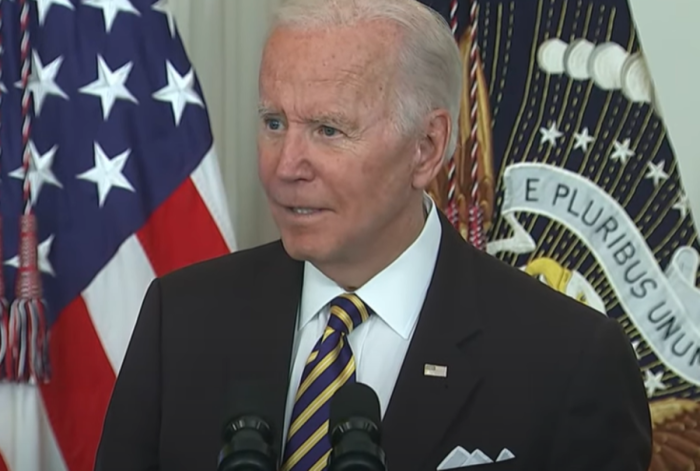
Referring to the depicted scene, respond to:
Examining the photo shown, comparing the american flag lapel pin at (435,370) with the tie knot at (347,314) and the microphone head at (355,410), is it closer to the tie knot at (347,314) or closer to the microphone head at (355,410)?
the tie knot at (347,314)

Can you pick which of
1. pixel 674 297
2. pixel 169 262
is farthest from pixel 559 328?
pixel 169 262

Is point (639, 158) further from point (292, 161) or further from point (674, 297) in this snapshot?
point (292, 161)

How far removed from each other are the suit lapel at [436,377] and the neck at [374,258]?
0.26 ft

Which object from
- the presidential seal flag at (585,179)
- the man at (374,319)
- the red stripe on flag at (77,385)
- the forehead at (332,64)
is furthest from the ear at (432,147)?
the red stripe on flag at (77,385)

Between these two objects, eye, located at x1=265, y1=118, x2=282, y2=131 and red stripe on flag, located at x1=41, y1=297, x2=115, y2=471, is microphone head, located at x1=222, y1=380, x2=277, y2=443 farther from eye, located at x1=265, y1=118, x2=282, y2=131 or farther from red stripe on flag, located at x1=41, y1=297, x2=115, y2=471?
red stripe on flag, located at x1=41, y1=297, x2=115, y2=471

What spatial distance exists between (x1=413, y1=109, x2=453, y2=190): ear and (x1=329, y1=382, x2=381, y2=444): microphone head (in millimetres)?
488

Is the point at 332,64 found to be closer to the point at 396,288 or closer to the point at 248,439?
the point at 396,288

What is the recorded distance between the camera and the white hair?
1.32 m

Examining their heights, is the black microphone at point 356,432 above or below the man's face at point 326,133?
below

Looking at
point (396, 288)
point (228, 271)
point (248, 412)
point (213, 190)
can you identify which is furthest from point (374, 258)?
point (213, 190)

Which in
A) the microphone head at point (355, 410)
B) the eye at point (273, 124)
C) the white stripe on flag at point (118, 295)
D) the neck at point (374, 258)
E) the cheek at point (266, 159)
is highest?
the eye at point (273, 124)

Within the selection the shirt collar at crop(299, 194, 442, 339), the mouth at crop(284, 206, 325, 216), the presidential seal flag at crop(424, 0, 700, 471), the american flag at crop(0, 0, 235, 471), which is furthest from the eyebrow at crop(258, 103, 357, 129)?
the presidential seal flag at crop(424, 0, 700, 471)

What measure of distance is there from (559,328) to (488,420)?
17cm

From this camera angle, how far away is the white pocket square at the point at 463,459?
137cm
